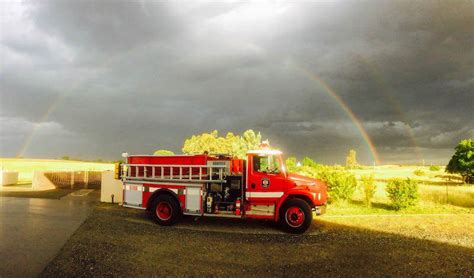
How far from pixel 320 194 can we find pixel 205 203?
13.4 ft

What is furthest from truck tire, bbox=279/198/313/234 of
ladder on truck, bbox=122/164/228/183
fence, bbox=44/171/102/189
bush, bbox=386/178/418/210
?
fence, bbox=44/171/102/189

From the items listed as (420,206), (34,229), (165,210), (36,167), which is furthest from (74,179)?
(36,167)

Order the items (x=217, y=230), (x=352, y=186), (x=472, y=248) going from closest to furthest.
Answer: (x=472, y=248) < (x=217, y=230) < (x=352, y=186)


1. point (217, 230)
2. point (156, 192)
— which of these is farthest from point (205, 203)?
point (156, 192)

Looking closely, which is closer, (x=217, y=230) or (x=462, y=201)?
(x=217, y=230)

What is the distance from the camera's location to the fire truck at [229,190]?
438 inches

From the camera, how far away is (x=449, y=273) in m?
7.34

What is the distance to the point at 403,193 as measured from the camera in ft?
53.3

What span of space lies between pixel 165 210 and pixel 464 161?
49.5 metres

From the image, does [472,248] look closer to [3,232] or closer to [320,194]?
[320,194]

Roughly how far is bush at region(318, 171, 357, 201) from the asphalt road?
12253 mm

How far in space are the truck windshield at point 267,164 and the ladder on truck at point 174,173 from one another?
1131 mm

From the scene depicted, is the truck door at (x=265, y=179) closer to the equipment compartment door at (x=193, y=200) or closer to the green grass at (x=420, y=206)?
the equipment compartment door at (x=193, y=200)

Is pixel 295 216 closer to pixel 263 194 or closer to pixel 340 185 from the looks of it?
pixel 263 194
